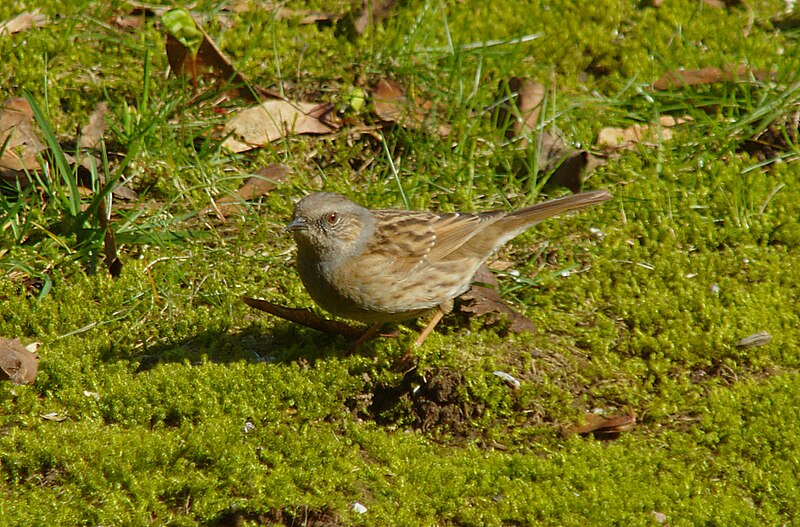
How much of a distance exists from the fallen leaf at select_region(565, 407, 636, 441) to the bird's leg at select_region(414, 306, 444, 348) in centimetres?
107

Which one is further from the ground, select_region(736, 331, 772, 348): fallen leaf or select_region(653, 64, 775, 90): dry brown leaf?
select_region(653, 64, 775, 90): dry brown leaf

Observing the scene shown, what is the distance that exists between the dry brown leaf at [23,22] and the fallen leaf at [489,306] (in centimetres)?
455

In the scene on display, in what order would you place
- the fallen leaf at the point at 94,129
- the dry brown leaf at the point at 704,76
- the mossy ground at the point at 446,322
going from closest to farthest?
the mossy ground at the point at 446,322, the fallen leaf at the point at 94,129, the dry brown leaf at the point at 704,76

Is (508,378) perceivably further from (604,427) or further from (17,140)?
(17,140)

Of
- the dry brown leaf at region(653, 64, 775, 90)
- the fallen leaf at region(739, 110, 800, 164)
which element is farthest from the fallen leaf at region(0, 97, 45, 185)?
the fallen leaf at region(739, 110, 800, 164)

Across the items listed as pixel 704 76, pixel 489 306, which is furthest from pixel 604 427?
pixel 704 76

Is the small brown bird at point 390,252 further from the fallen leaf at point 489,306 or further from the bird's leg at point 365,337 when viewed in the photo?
the fallen leaf at point 489,306

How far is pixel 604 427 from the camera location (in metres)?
5.36

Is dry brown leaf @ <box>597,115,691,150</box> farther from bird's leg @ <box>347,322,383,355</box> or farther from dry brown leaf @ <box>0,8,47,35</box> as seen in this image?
dry brown leaf @ <box>0,8,47,35</box>

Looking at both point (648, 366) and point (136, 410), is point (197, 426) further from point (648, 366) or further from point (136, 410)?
point (648, 366)

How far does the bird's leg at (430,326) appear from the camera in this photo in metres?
5.76

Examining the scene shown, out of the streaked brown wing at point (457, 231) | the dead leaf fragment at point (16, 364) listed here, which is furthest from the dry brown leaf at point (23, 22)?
the streaked brown wing at point (457, 231)

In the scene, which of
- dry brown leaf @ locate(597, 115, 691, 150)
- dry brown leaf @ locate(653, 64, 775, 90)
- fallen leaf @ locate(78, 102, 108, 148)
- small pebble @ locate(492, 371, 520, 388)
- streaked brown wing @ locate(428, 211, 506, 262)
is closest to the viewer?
small pebble @ locate(492, 371, 520, 388)

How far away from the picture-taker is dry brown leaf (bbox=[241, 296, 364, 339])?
586 cm
